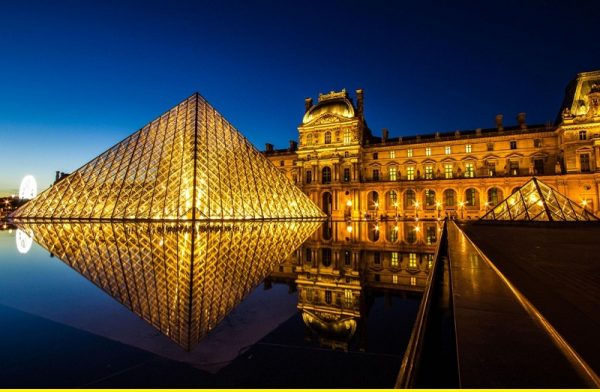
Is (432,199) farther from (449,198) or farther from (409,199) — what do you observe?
(409,199)

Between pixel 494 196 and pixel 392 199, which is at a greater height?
pixel 392 199

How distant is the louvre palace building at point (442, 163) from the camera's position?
3378cm

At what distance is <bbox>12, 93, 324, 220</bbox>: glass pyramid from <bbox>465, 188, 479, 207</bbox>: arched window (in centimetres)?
2318

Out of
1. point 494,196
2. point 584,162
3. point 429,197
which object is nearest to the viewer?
point 584,162

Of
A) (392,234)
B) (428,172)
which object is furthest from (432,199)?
(392,234)

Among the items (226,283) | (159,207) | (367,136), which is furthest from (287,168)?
(226,283)

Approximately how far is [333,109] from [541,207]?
2998 cm

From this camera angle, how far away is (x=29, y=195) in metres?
75.9

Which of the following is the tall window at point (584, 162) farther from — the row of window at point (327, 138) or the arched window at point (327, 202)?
the arched window at point (327, 202)

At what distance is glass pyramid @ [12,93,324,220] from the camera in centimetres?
1973

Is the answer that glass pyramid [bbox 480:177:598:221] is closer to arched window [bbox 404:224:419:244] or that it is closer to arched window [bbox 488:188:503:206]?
arched window [bbox 404:224:419:244]

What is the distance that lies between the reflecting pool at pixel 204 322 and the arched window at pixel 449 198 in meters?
35.2

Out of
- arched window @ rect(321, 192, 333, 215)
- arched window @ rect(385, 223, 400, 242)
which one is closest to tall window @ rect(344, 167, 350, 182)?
arched window @ rect(321, 192, 333, 215)

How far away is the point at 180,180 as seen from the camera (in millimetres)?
19891
